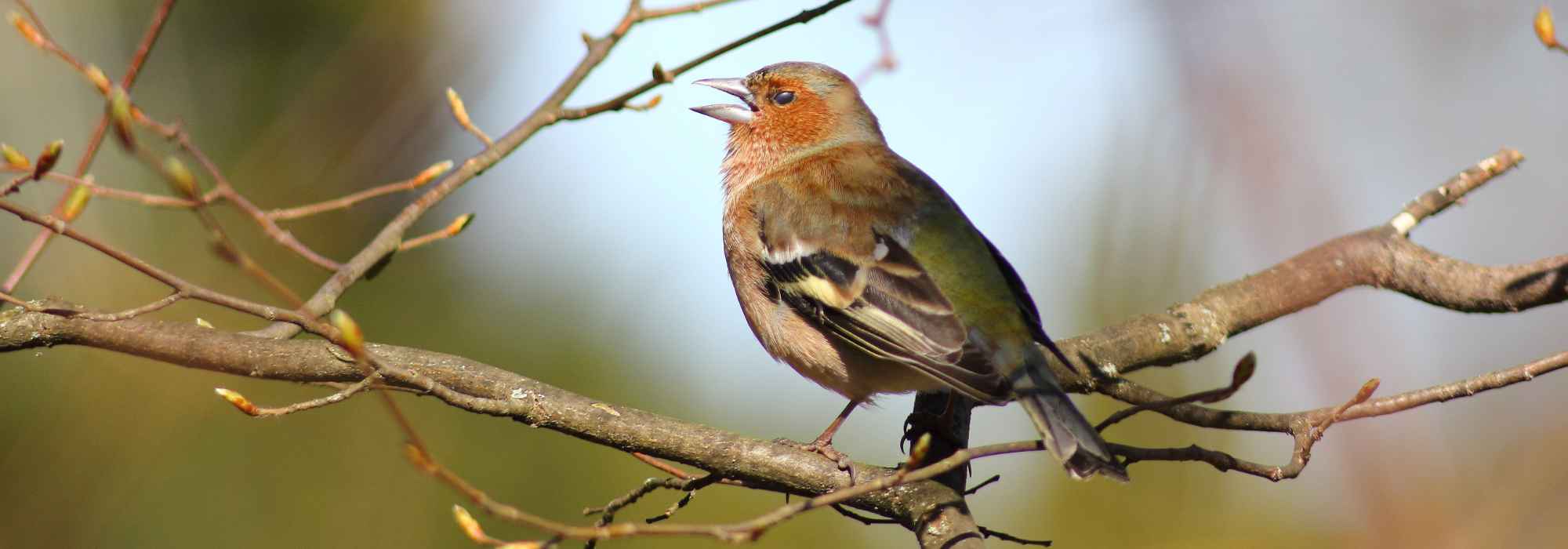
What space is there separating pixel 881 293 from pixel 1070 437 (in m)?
1.14

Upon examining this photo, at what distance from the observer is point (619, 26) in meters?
3.38

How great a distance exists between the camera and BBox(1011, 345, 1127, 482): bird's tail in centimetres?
338

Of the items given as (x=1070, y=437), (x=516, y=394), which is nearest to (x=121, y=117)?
(x=516, y=394)

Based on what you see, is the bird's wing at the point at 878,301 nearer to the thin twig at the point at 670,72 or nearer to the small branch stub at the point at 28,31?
the thin twig at the point at 670,72

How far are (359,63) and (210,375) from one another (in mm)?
1848

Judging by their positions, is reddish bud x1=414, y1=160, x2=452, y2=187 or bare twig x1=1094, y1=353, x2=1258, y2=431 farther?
reddish bud x1=414, y1=160, x2=452, y2=187

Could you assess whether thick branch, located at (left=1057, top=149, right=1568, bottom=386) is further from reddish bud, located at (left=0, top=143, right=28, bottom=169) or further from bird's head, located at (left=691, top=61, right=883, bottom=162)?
reddish bud, located at (left=0, top=143, right=28, bottom=169)

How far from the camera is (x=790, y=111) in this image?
581cm

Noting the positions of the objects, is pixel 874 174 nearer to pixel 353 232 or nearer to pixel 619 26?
pixel 619 26

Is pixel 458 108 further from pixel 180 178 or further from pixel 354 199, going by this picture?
pixel 180 178

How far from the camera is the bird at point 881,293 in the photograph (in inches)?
154

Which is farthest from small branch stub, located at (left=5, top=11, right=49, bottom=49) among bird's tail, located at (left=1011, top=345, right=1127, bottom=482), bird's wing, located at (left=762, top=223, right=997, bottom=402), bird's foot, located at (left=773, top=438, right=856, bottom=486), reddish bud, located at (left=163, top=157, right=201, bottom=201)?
bird's tail, located at (left=1011, top=345, right=1127, bottom=482)

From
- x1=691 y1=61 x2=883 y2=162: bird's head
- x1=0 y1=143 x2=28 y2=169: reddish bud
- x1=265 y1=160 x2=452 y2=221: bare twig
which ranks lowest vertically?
x1=0 y1=143 x2=28 y2=169: reddish bud

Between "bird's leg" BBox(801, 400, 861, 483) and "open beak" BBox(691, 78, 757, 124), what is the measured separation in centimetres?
179
